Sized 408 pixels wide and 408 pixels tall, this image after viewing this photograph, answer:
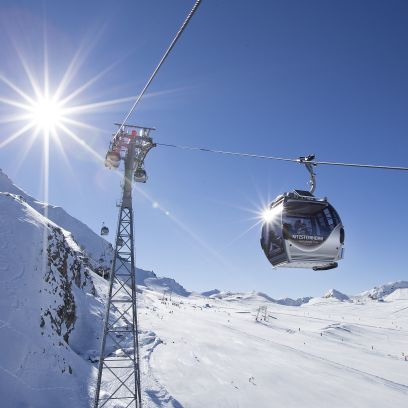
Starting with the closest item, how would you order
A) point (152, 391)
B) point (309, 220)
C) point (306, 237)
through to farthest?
1. point (306, 237)
2. point (309, 220)
3. point (152, 391)

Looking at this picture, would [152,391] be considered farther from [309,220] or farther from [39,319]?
[309,220]

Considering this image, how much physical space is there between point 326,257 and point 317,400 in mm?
17367

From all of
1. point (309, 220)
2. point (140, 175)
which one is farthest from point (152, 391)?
point (309, 220)

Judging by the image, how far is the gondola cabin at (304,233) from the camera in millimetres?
10656

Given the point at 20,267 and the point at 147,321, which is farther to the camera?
the point at 147,321

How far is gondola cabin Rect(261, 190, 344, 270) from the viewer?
10656 mm

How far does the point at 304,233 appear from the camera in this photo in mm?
10789

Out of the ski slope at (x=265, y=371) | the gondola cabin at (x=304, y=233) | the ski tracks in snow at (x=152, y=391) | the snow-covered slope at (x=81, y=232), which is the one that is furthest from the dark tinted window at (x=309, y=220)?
the snow-covered slope at (x=81, y=232)

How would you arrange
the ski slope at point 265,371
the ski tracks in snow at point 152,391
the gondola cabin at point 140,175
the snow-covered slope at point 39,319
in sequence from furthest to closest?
the ski slope at point 265,371 → the ski tracks in snow at point 152,391 → the gondola cabin at point 140,175 → the snow-covered slope at point 39,319

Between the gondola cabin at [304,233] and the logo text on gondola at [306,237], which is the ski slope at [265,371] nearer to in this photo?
the gondola cabin at [304,233]

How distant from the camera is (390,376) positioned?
111 feet

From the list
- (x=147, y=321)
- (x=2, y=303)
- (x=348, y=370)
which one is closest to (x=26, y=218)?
(x=2, y=303)

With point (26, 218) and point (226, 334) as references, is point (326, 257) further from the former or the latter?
point (226, 334)

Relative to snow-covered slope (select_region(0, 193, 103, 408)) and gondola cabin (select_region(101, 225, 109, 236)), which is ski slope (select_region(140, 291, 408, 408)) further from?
gondola cabin (select_region(101, 225, 109, 236))
